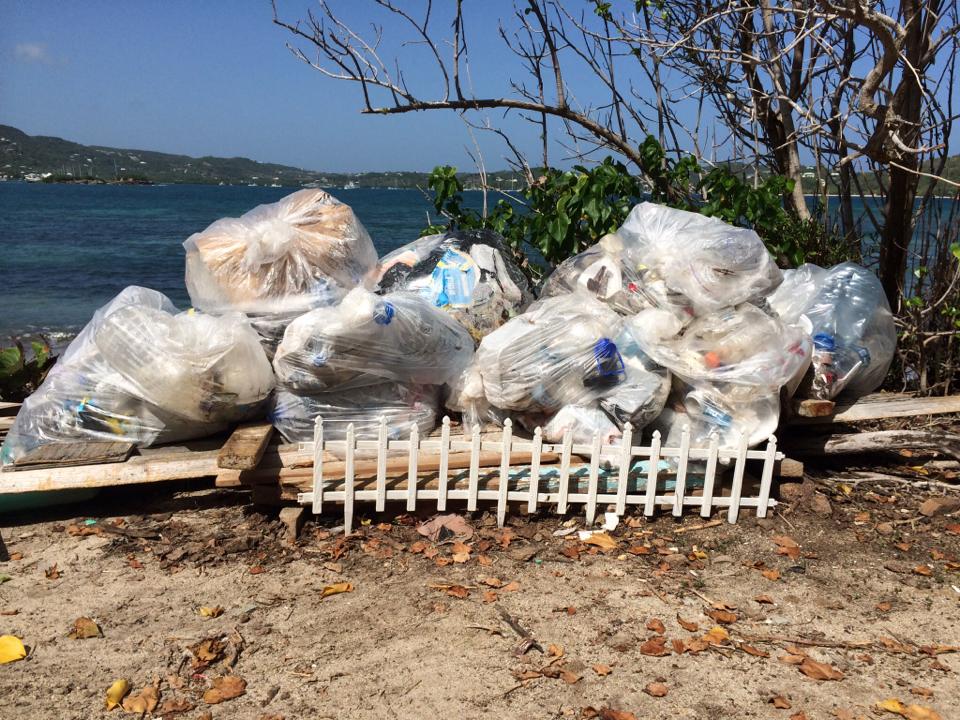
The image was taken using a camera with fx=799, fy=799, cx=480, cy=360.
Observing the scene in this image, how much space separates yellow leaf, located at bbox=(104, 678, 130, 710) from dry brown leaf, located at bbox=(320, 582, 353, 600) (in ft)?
2.51

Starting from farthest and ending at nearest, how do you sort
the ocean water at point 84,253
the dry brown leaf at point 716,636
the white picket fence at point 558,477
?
1. the ocean water at point 84,253
2. the white picket fence at point 558,477
3. the dry brown leaf at point 716,636

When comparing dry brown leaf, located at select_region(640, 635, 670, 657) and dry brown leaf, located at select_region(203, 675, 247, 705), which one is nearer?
dry brown leaf, located at select_region(203, 675, 247, 705)

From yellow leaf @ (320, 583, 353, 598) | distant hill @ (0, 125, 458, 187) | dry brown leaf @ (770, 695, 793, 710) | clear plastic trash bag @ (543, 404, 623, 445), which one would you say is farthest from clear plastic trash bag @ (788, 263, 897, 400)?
distant hill @ (0, 125, 458, 187)

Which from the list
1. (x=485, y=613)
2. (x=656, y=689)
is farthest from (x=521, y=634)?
(x=656, y=689)

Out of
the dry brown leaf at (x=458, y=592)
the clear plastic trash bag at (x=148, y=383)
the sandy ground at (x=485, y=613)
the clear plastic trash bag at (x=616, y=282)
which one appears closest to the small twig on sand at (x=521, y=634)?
the sandy ground at (x=485, y=613)

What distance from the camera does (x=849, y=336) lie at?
4176 millimetres

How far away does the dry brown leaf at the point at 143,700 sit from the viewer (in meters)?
2.39

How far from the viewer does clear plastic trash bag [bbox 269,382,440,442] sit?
3.82 m

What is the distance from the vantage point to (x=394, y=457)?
3781 millimetres

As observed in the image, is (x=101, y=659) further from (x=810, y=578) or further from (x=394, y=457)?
(x=810, y=578)

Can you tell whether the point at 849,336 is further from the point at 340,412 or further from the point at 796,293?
the point at 340,412

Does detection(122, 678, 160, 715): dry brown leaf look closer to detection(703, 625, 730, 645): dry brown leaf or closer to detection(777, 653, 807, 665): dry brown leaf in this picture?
detection(703, 625, 730, 645): dry brown leaf

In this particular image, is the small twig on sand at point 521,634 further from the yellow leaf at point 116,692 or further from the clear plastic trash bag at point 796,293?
the clear plastic trash bag at point 796,293

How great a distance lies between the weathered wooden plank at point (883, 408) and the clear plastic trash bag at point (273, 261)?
254cm
